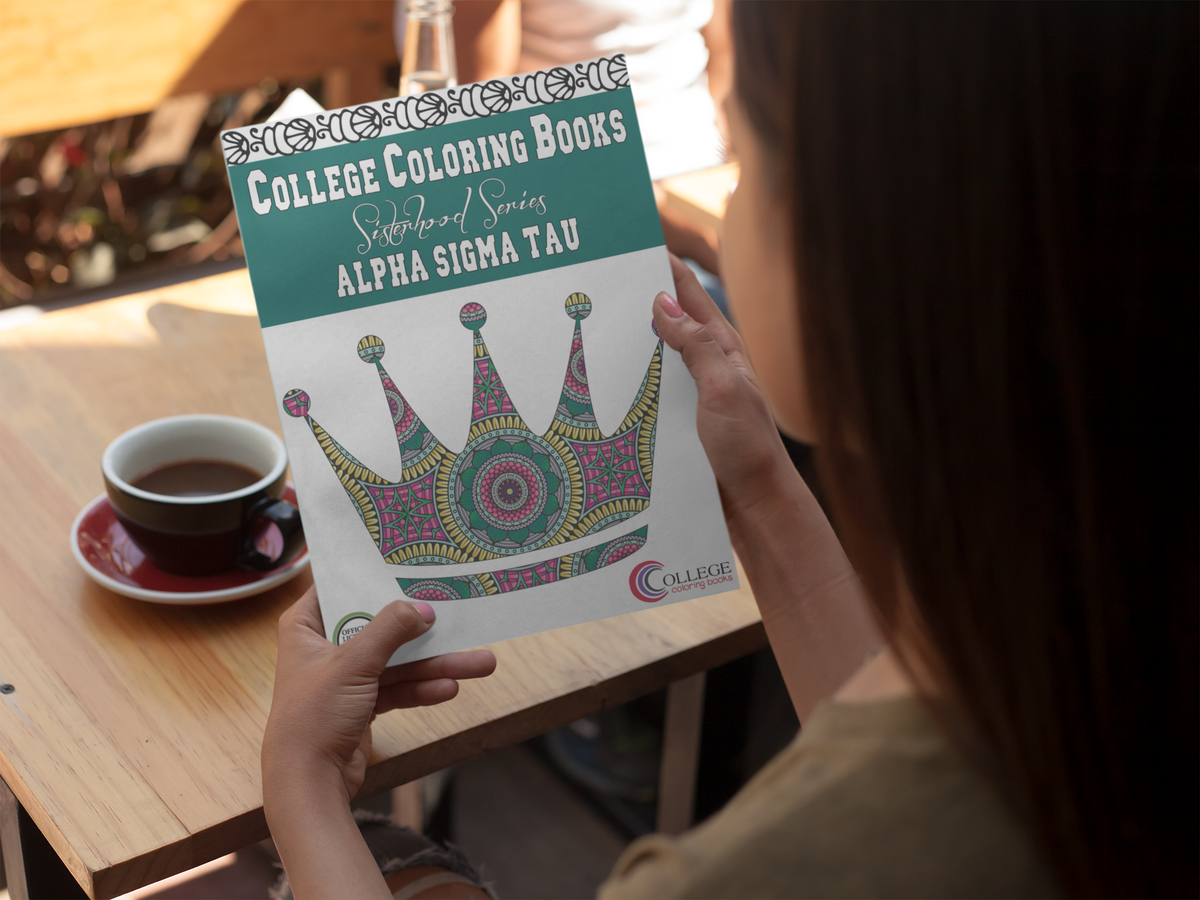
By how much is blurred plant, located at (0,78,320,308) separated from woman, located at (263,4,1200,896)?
2452mm

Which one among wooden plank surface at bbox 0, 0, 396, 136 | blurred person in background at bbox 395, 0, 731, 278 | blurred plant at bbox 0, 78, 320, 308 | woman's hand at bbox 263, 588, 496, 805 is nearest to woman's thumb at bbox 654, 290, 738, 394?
woman's hand at bbox 263, 588, 496, 805

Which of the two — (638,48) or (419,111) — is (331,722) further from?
(638,48)

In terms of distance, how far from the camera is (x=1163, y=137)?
39 cm

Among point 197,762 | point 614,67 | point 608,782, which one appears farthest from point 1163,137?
point 608,782

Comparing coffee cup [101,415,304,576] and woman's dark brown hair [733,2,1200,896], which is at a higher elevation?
woman's dark brown hair [733,2,1200,896]

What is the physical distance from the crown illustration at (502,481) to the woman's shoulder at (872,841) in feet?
0.99

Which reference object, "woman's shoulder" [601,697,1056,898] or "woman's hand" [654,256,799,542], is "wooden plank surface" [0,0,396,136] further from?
"woman's shoulder" [601,697,1056,898]

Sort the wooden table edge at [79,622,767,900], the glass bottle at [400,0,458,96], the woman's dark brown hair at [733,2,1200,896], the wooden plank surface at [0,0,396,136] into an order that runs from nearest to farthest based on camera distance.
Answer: the woman's dark brown hair at [733,2,1200,896] → the wooden table edge at [79,622,767,900] → the glass bottle at [400,0,458,96] → the wooden plank surface at [0,0,396,136]

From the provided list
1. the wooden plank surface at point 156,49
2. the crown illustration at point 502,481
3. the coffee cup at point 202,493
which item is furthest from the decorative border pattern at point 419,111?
the wooden plank surface at point 156,49

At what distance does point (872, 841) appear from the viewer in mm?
440

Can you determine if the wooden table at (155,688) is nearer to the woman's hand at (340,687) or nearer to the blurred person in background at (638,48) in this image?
the woman's hand at (340,687)

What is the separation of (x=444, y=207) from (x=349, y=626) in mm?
280

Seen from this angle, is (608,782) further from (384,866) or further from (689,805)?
(384,866)

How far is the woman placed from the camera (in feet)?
1.31
